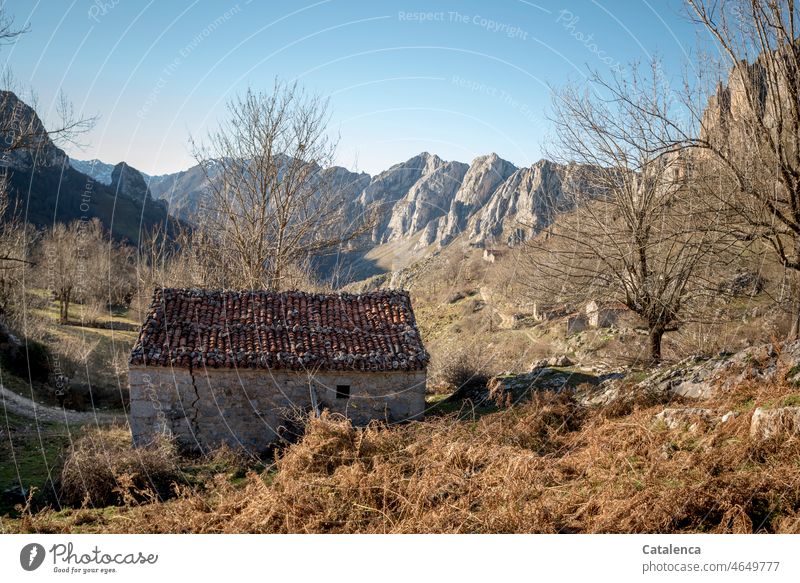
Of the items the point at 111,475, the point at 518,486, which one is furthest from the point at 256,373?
the point at 518,486

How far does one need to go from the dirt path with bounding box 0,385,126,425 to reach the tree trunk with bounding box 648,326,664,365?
18.1 meters

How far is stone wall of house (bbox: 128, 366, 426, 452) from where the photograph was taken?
14656 millimetres

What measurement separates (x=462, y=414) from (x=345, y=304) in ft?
16.1

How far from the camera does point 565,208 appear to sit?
18.2 m

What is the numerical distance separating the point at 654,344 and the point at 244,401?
12.4m

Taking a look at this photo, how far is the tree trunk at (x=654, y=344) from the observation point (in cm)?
1680

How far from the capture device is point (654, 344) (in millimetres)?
17688

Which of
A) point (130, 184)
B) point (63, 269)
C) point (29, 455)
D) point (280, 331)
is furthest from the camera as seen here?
point (130, 184)

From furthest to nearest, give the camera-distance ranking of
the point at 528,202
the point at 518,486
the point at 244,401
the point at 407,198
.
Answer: the point at 407,198 < the point at 528,202 < the point at 244,401 < the point at 518,486

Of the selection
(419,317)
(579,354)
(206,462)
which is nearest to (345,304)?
(206,462)

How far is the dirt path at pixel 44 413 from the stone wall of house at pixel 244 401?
22.6ft

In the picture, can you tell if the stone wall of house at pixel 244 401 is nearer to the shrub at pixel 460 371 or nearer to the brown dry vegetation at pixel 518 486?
the brown dry vegetation at pixel 518 486

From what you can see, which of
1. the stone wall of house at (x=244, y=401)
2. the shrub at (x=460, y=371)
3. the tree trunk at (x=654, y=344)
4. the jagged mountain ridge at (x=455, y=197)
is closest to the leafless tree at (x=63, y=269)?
the jagged mountain ridge at (x=455, y=197)

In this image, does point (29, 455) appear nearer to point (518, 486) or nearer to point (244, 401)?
point (244, 401)
